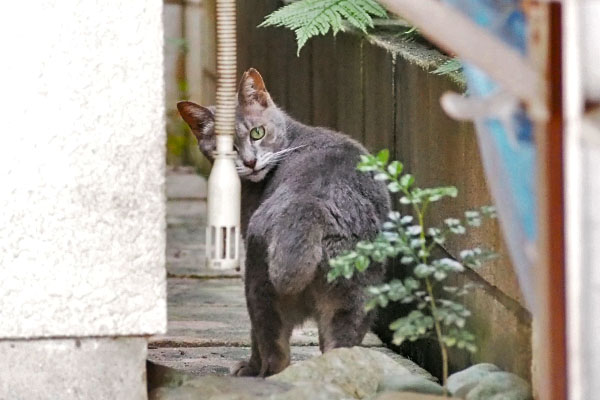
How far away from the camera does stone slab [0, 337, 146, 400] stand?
2.89 metres

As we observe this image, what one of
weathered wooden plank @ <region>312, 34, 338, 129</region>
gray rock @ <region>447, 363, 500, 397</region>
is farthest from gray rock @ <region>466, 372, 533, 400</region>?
weathered wooden plank @ <region>312, 34, 338, 129</region>

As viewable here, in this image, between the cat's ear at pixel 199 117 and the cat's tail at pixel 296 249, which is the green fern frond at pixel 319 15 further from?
the cat's tail at pixel 296 249

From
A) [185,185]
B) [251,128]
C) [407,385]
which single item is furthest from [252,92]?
[185,185]

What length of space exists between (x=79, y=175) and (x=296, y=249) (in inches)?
35.6

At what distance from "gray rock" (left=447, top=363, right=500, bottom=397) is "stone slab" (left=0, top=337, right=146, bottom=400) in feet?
2.82

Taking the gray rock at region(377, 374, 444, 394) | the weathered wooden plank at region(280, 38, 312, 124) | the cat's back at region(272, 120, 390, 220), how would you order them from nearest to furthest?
the gray rock at region(377, 374, 444, 394) < the cat's back at region(272, 120, 390, 220) < the weathered wooden plank at region(280, 38, 312, 124)

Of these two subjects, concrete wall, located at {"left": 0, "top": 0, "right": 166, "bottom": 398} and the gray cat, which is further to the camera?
the gray cat

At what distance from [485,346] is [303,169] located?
940 millimetres

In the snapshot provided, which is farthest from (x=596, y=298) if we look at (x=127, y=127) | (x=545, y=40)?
(x=127, y=127)

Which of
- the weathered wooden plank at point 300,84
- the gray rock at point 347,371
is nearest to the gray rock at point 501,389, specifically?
the gray rock at point 347,371

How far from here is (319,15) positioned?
3824 millimetres

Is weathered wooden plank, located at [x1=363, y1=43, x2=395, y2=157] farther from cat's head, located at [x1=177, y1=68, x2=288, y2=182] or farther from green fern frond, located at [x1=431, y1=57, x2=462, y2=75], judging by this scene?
green fern frond, located at [x1=431, y1=57, x2=462, y2=75]

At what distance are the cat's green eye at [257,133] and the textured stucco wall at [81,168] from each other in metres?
1.29

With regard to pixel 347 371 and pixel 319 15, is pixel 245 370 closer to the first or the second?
Answer: pixel 347 371
